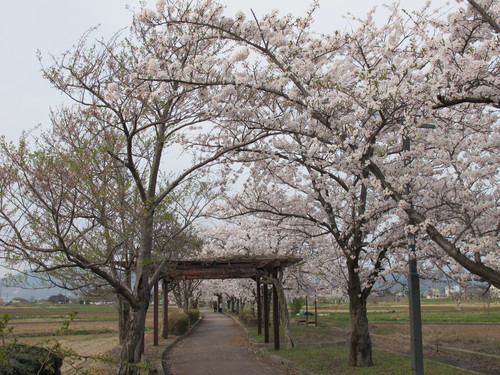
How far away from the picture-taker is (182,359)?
51.5 ft

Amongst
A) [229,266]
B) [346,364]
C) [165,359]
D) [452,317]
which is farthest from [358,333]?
[452,317]

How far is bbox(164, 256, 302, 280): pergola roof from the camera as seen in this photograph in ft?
55.8

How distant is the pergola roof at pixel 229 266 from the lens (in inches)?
670

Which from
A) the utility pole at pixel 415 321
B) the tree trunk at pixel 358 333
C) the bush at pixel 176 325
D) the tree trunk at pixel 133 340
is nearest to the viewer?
the utility pole at pixel 415 321

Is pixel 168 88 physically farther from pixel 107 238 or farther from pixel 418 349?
pixel 418 349

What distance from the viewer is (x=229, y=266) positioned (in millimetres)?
18047

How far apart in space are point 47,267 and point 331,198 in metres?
7.06

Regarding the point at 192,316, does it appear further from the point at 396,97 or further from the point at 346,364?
the point at 396,97

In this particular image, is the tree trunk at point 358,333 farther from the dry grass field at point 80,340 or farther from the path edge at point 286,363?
the dry grass field at point 80,340

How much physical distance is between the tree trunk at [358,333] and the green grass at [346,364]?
27 cm

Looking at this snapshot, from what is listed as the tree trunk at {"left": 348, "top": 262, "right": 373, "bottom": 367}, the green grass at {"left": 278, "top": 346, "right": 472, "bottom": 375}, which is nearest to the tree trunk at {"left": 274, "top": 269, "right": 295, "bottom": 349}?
the green grass at {"left": 278, "top": 346, "right": 472, "bottom": 375}

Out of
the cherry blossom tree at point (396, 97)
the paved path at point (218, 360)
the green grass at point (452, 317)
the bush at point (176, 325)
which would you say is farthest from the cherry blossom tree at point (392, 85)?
the green grass at point (452, 317)

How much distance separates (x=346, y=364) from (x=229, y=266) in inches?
290

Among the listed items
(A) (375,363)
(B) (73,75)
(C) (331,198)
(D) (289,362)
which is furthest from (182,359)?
(B) (73,75)
